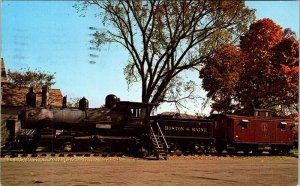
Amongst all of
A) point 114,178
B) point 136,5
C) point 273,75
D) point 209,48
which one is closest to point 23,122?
point 114,178

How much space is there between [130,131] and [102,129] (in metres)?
1.80

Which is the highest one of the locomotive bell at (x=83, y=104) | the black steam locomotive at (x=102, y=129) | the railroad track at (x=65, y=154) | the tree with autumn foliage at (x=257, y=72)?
the tree with autumn foliage at (x=257, y=72)

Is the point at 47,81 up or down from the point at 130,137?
up

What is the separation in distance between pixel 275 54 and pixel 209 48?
811 centimetres

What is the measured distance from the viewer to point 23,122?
20.7 m

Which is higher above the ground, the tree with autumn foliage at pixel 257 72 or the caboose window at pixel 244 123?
the tree with autumn foliage at pixel 257 72

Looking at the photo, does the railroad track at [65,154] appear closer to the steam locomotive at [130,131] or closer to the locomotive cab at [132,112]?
the steam locomotive at [130,131]

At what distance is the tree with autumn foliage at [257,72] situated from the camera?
101 feet

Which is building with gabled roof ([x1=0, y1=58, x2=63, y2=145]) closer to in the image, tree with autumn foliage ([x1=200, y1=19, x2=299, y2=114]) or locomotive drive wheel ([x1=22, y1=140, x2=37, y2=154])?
locomotive drive wheel ([x1=22, y1=140, x2=37, y2=154])

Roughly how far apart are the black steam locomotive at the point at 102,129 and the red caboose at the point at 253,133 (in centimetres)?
311

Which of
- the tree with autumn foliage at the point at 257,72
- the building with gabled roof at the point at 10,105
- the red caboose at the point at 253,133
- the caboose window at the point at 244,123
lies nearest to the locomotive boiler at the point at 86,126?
the red caboose at the point at 253,133

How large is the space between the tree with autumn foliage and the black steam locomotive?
7268 millimetres

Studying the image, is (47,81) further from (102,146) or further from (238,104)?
(102,146)

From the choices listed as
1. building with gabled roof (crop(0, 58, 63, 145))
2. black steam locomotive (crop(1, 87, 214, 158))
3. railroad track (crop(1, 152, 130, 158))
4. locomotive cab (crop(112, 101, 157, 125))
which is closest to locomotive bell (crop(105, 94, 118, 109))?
black steam locomotive (crop(1, 87, 214, 158))
